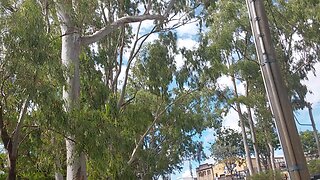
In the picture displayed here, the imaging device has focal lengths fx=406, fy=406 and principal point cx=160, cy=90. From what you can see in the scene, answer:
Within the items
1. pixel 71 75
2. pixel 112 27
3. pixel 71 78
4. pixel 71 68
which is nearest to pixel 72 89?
pixel 71 78

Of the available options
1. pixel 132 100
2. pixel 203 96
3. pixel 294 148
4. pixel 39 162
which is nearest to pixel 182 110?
pixel 203 96

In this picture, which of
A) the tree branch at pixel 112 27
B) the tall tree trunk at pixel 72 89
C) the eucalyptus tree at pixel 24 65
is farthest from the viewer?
the tree branch at pixel 112 27

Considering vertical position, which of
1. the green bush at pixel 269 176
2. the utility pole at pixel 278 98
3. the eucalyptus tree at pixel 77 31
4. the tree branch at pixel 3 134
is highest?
the eucalyptus tree at pixel 77 31

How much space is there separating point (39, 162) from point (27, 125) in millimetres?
1554

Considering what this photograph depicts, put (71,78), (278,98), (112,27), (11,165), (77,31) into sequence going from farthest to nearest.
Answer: (112,27)
(77,31)
(71,78)
(11,165)
(278,98)

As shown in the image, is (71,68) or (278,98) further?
(71,68)

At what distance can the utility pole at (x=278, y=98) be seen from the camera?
313 centimetres

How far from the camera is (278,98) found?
3.26m

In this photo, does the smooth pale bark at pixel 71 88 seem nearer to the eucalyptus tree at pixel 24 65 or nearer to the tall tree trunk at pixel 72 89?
the tall tree trunk at pixel 72 89

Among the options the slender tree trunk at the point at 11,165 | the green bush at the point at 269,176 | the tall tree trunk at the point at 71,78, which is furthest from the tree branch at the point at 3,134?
the green bush at the point at 269,176

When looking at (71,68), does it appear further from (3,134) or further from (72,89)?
(3,134)

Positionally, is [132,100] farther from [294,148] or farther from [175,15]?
[294,148]

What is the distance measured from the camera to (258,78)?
17875 millimetres

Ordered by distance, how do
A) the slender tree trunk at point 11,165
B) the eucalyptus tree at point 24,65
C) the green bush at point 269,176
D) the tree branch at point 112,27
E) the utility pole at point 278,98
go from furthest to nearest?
1. the green bush at point 269,176
2. the tree branch at point 112,27
3. the slender tree trunk at point 11,165
4. the eucalyptus tree at point 24,65
5. the utility pole at point 278,98
